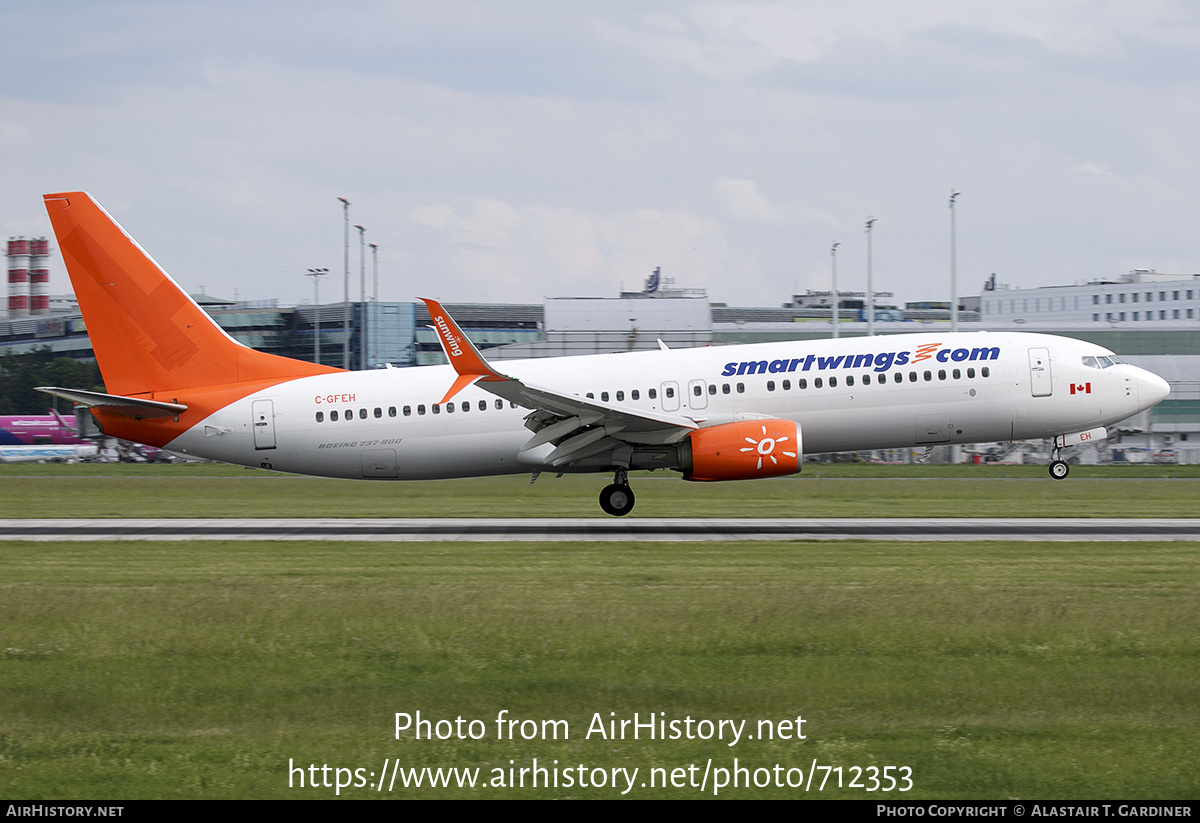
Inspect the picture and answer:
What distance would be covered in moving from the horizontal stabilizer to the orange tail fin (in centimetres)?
71

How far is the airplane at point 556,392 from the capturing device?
29.2m

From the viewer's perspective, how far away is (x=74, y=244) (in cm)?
3056

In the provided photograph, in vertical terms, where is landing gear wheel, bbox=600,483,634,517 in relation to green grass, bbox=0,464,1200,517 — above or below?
above

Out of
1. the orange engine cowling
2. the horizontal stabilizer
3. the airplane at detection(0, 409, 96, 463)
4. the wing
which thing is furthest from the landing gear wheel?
the airplane at detection(0, 409, 96, 463)

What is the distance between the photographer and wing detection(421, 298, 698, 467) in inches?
1037

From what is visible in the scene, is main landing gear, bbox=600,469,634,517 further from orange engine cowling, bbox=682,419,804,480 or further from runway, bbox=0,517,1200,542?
orange engine cowling, bbox=682,419,804,480

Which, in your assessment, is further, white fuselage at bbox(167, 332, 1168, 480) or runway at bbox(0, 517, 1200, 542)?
white fuselage at bbox(167, 332, 1168, 480)

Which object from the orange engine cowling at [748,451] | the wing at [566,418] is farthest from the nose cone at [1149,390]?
the wing at [566,418]

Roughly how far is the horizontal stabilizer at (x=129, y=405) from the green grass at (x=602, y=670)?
9261mm

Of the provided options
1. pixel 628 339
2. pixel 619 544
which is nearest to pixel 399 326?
pixel 628 339

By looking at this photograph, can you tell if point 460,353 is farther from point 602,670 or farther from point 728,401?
point 602,670

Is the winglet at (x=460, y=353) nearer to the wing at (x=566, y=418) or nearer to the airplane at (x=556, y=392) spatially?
the wing at (x=566, y=418)

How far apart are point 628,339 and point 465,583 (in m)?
59.9
